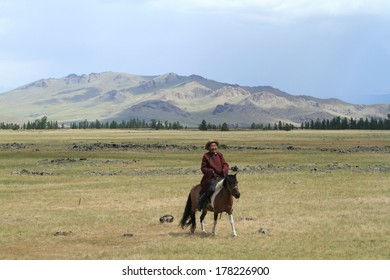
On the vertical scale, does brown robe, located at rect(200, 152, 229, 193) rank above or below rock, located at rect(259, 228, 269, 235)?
above

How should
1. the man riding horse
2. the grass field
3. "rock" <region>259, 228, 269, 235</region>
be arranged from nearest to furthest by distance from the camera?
the grass field → the man riding horse → "rock" <region>259, 228, 269, 235</region>

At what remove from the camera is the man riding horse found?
71.3ft

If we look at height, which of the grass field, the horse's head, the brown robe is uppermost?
the brown robe

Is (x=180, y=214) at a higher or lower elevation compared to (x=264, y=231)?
lower

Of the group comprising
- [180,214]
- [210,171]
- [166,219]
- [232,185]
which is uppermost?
[210,171]

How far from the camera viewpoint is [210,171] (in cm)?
2173

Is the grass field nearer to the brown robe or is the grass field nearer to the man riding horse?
the man riding horse

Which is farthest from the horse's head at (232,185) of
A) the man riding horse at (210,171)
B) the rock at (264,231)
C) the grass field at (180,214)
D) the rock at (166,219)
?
the rock at (166,219)

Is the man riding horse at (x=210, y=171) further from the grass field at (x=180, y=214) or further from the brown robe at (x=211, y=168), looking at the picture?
the grass field at (x=180, y=214)

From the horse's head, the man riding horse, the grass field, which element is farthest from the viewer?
the man riding horse

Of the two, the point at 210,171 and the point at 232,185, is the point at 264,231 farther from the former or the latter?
the point at 210,171

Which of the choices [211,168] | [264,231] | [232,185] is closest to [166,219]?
[211,168]

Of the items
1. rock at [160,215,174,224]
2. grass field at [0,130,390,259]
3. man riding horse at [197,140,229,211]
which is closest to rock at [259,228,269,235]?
grass field at [0,130,390,259]
